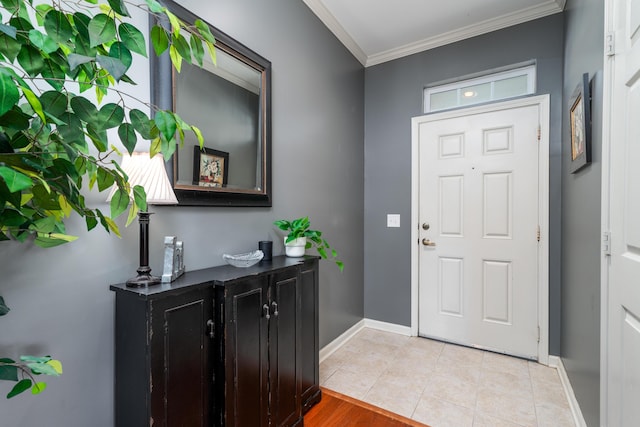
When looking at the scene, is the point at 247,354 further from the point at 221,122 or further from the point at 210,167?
the point at 221,122

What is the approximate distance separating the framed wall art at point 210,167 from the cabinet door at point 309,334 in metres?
0.66

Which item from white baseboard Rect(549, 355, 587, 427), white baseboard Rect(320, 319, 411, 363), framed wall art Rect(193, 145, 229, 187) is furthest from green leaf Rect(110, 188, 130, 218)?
white baseboard Rect(549, 355, 587, 427)

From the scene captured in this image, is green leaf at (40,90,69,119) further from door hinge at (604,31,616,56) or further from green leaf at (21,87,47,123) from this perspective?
door hinge at (604,31,616,56)

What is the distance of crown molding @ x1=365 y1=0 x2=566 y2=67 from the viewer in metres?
2.30

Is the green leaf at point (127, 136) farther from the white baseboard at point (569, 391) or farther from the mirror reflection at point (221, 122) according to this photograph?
the white baseboard at point (569, 391)

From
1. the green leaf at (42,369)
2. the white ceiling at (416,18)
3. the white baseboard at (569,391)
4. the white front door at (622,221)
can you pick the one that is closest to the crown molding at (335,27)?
the white ceiling at (416,18)

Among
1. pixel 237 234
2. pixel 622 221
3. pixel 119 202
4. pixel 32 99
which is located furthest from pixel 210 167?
pixel 622 221

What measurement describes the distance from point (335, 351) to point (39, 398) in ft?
6.47

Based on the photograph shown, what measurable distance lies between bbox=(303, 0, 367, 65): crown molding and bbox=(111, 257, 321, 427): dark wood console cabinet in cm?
196

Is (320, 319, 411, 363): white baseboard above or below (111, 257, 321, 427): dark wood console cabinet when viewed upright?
below

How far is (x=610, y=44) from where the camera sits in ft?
3.96

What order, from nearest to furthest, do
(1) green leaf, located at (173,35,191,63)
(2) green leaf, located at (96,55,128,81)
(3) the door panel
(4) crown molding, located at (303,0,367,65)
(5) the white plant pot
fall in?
(2) green leaf, located at (96,55,128,81) → (1) green leaf, located at (173,35,191,63) → (5) the white plant pot → (4) crown molding, located at (303,0,367,65) → (3) the door panel

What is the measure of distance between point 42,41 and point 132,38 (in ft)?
0.45

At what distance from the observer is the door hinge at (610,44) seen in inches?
46.9
